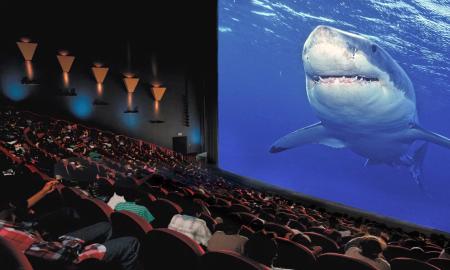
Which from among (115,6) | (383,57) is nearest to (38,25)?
(115,6)

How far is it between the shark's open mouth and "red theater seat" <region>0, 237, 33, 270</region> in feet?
24.4

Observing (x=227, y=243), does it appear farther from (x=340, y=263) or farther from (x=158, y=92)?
(x=158, y=92)

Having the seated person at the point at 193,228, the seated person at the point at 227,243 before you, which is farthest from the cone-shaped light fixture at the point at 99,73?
the seated person at the point at 227,243

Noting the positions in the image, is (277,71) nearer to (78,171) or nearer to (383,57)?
(383,57)

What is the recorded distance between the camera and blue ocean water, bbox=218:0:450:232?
6906 millimetres

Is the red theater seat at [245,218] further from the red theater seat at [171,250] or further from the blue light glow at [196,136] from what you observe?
the blue light glow at [196,136]

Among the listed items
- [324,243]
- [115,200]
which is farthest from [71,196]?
[324,243]

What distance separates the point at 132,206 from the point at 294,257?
162 centimetres

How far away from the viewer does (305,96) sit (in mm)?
9281

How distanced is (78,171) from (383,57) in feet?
20.0

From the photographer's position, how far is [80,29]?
39.0 feet

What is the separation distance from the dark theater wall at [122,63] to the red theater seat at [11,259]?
1069cm

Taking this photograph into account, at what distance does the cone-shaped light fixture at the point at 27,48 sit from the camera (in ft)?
35.7

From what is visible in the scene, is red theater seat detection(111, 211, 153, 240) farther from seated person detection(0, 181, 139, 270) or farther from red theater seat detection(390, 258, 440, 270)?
red theater seat detection(390, 258, 440, 270)
